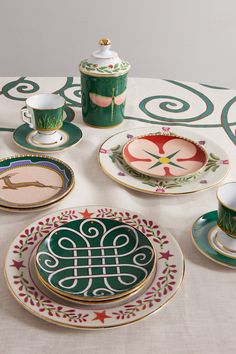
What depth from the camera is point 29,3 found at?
8.27 feet

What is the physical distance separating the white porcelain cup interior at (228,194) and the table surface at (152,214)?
88 mm

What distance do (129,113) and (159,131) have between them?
0.14 m

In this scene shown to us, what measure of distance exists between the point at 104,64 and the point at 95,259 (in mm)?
536

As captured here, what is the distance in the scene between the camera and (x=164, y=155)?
1.10m

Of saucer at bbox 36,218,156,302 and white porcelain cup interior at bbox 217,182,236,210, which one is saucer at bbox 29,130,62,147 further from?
white porcelain cup interior at bbox 217,182,236,210

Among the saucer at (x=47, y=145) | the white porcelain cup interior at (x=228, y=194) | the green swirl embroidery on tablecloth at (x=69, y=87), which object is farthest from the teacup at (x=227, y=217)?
the green swirl embroidery on tablecloth at (x=69, y=87)

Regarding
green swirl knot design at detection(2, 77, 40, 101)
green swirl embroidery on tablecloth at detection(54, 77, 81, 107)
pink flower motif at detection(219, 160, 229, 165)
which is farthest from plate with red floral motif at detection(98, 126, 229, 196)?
green swirl knot design at detection(2, 77, 40, 101)

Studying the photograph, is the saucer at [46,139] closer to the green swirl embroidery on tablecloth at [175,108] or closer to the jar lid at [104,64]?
the jar lid at [104,64]

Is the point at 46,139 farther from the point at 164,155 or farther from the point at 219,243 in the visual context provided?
the point at 219,243

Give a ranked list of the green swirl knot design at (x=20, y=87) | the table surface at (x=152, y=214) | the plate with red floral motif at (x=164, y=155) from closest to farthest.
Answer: the table surface at (x=152, y=214)
the plate with red floral motif at (x=164, y=155)
the green swirl knot design at (x=20, y=87)

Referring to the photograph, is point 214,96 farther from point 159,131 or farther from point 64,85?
point 64,85

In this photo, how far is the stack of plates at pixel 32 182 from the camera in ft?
2.98

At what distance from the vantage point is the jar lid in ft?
3.76

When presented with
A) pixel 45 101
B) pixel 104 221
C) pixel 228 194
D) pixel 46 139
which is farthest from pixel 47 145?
pixel 228 194
